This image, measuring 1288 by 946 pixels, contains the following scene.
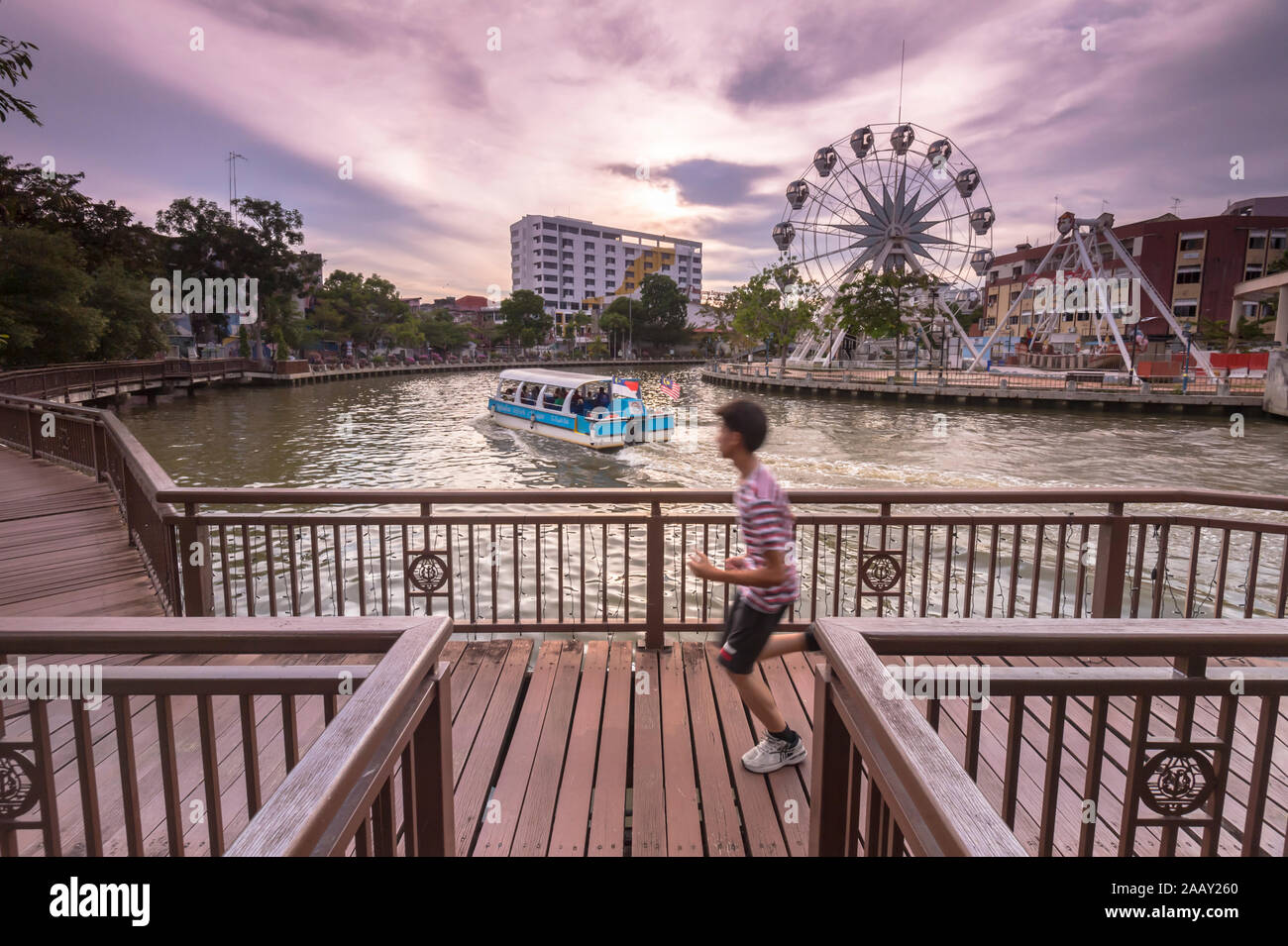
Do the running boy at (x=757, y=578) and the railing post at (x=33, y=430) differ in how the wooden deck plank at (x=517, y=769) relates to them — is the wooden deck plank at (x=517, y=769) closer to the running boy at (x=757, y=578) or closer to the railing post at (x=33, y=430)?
the running boy at (x=757, y=578)

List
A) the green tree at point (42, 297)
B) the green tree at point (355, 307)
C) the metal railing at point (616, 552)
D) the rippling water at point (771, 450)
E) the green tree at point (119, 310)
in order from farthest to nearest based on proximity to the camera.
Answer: the green tree at point (355, 307), the green tree at point (119, 310), the green tree at point (42, 297), the rippling water at point (771, 450), the metal railing at point (616, 552)

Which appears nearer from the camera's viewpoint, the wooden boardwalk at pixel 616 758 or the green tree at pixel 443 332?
the wooden boardwalk at pixel 616 758

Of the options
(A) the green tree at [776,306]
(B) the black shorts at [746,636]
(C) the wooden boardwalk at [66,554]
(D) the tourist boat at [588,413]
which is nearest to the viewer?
(B) the black shorts at [746,636]

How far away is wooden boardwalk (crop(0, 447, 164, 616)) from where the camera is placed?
6.10m

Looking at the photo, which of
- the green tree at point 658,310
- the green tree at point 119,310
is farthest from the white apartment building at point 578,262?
the green tree at point 119,310

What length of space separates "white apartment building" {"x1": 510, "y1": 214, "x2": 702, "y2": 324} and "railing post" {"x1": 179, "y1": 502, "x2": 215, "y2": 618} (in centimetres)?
10960

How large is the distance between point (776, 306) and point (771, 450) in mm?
42665

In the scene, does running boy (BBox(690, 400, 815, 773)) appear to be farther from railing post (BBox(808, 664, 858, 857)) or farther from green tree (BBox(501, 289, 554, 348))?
green tree (BBox(501, 289, 554, 348))

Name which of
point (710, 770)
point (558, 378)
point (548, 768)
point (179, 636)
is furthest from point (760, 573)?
point (558, 378)

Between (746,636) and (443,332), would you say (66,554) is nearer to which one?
(746,636)

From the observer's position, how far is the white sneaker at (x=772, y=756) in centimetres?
371

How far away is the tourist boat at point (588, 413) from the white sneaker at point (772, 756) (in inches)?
786

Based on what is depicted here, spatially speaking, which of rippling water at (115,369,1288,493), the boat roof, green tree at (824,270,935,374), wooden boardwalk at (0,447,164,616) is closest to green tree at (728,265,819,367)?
green tree at (824,270,935,374)
